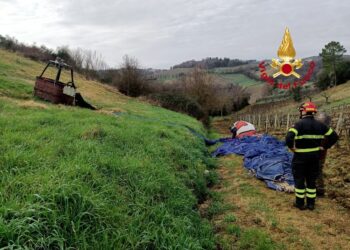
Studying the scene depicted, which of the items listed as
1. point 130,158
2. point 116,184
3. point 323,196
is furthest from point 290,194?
point 116,184

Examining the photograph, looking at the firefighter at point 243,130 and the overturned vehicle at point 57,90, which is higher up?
the overturned vehicle at point 57,90

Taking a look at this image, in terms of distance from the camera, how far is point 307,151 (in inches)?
235

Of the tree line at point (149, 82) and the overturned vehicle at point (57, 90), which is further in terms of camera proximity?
the tree line at point (149, 82)

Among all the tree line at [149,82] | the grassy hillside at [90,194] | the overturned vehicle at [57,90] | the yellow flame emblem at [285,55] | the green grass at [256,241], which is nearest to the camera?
the grassy hillside at [90,194]

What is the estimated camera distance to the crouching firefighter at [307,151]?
5.97 meters

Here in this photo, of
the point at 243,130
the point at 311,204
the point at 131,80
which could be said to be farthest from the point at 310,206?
the point at 131,80

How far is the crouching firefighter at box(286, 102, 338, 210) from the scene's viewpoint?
19.6 ft

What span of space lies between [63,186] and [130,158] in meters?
2.20

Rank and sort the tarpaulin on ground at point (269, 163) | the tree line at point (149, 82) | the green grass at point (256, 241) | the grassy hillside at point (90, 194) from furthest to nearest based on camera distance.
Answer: the tree line at point (149, 82) < the tarpaulin on ground at point (269, 163) < the green grass at point (256, 241) < the grassy hillside at point (90, 194)

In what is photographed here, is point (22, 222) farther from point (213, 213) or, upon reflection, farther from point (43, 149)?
point (213, 213)

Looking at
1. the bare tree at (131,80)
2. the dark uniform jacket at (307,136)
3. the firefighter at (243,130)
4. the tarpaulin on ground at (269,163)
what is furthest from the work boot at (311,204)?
the bare tree at (131,80)

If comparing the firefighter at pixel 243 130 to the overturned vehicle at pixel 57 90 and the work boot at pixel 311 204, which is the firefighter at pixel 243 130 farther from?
the work boot at pixel 311 204

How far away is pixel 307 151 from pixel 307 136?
30cm

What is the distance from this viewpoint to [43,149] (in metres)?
4.84
